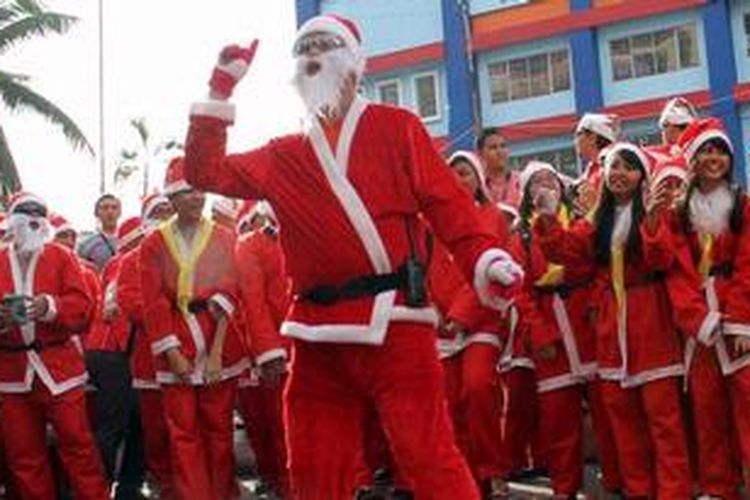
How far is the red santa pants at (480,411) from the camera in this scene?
673 centimetres

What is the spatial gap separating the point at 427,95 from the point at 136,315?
23.3 m

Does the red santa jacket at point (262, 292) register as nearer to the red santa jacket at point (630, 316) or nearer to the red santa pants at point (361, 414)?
the red santa jacket at point (630, 316)

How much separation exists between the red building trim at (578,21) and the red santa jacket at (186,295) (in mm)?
21293

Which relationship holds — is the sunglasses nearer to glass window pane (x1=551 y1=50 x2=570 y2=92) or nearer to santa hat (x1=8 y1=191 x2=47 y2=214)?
santa hat (x1=8 y1=191 x2=47 y2=214)

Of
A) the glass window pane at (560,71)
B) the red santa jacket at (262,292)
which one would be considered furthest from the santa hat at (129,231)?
the glass window pane at (560,71)

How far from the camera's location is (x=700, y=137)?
627 centimetres

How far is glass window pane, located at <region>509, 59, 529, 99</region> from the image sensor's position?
96.3 ft

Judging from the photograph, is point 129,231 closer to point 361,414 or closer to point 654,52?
point 361,414

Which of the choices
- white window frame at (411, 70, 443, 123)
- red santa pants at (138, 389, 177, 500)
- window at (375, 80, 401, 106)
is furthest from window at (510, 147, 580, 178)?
red santa pants at (138, 389, 177, 500)

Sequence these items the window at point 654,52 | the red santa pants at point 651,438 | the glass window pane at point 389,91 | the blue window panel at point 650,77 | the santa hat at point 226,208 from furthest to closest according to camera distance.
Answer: the glass window pane at point 389,91, the window at point 654,52, the blue window panel at point 650,77, the santa hat at point 226,208, the red santa pants at point 651,438

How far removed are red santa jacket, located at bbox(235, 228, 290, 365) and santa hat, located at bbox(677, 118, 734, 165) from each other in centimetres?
234

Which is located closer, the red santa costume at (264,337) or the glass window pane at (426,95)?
the red santa costume at (264,337)

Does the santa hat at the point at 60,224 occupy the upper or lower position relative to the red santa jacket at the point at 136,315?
upper

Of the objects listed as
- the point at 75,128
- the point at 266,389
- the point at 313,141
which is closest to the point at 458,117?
the point at 75,128
